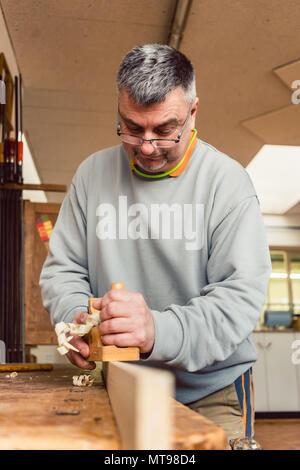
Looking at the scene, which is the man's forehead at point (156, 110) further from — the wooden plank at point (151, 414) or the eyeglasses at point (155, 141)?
the wooden plank at point (151, 414)

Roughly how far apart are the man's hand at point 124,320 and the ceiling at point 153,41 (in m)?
2.36

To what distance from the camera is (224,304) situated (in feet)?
2.86

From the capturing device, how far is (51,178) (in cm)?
561

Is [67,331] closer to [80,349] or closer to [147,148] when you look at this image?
[80,349]

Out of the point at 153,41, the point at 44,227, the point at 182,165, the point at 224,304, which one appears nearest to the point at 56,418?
the point at 224,304

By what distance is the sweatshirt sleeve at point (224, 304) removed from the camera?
801mm

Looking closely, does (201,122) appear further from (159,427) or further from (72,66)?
(159,427)

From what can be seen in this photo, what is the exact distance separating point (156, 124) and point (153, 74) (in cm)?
10

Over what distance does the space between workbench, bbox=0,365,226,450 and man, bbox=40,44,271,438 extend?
7.8 inches

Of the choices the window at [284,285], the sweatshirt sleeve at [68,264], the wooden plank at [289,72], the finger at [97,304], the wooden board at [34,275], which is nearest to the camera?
the finger at [97,304]

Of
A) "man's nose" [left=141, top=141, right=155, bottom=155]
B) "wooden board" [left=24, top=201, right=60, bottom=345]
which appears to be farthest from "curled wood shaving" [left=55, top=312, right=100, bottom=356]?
"wooden board" [left=24, top=201, right=60, bottom=345]

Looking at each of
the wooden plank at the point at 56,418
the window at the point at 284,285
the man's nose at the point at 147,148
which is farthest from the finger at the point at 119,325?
the window at the point at 284,285

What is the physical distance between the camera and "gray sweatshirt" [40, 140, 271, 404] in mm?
919
